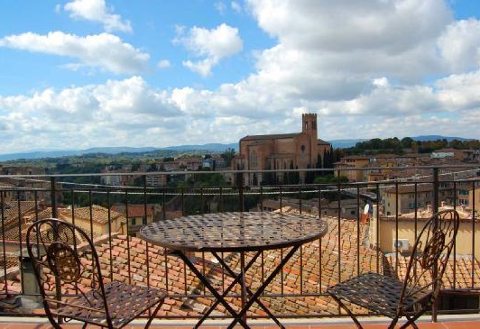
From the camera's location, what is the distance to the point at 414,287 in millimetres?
2346

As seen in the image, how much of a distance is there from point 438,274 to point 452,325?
1147 millimetres

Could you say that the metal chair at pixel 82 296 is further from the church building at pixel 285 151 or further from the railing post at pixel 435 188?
the church building at pixel 285 151

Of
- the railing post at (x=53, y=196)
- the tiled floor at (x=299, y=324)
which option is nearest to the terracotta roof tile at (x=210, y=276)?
the tiled floor at (x=299, y=324)

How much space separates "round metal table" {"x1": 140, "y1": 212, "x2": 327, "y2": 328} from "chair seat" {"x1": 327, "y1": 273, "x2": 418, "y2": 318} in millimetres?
381

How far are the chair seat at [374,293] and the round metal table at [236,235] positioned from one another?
0.38 m

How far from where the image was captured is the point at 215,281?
6004mm

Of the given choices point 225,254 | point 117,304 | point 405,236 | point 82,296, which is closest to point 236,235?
point 117,304

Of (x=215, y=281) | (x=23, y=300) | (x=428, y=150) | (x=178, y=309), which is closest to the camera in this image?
(x=23, y=300)

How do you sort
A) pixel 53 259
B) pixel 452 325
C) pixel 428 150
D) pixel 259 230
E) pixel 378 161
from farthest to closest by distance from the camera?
1. pixel 428 150
2. pixel 378 161
3. pixel 452 325
4. pixel 259 230
5. pixel 53 259

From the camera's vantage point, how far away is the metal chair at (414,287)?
2.26 metres

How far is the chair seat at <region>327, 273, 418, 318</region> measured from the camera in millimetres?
2307

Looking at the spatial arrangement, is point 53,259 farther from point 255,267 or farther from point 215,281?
point 255,267

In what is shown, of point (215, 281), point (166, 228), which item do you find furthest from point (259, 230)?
point (215, 281)

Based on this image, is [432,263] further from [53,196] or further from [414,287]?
[53,196]
